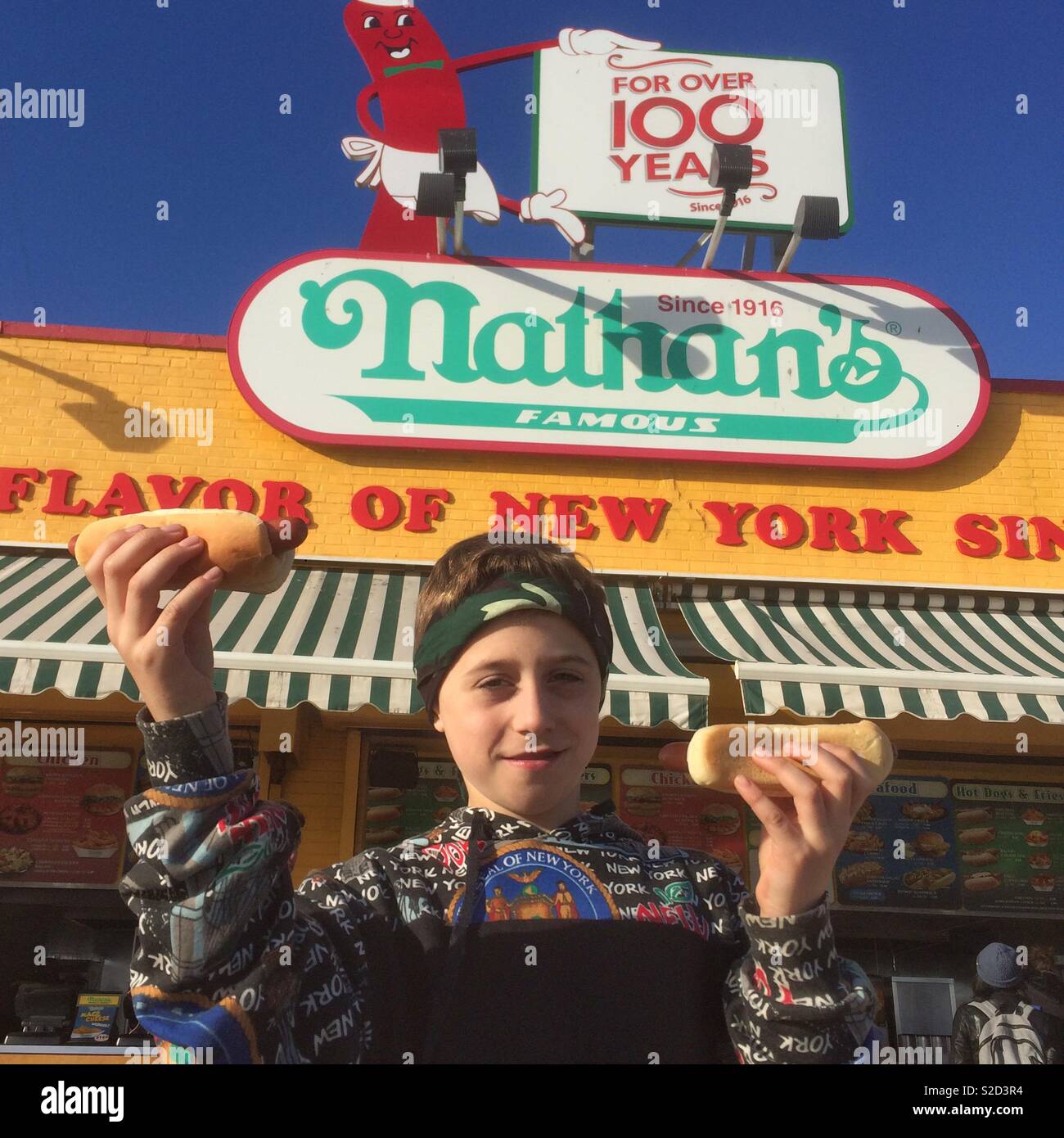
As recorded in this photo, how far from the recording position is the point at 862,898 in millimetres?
6844

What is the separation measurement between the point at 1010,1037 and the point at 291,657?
4528 mm

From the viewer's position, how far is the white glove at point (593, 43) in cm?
955

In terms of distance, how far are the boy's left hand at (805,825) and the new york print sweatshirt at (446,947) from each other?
0.12 feet

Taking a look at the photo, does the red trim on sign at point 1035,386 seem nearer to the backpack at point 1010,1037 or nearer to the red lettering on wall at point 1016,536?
the red lettering on wall at point 1016,536

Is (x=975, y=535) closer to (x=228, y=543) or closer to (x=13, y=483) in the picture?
(x=228, y=543)

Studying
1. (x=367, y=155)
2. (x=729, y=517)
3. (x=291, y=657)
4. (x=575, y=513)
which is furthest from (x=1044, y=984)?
(x=367, y=155)

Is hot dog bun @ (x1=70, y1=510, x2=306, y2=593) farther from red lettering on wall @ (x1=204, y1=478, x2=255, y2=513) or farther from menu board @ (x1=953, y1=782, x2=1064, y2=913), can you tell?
menu board @ (x1=953, y1=782, x2=1064, y2=913)

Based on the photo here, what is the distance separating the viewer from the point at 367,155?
354 inches

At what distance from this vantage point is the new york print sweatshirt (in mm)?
1200

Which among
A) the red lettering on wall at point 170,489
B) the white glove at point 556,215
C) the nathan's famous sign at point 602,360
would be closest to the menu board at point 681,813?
the nathan's famous sign at point 602,360

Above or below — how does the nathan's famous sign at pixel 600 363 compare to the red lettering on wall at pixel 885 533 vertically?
above

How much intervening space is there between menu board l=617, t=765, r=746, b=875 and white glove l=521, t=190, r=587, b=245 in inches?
189

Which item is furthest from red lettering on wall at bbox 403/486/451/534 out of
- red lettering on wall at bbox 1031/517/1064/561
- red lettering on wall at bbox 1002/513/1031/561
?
red lettering on wall at bbox 1031/517/1064/561
